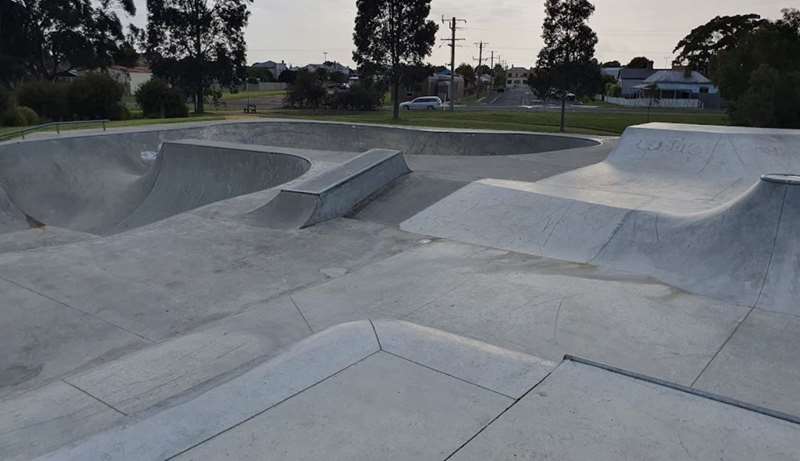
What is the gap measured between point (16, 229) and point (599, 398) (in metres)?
15.3

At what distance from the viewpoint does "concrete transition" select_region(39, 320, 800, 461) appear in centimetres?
275

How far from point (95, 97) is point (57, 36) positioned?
681 inches

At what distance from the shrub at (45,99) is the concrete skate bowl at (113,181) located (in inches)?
577

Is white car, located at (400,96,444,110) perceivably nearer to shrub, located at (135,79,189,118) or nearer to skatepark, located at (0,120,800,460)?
shrub, located at (135,79,189,118)

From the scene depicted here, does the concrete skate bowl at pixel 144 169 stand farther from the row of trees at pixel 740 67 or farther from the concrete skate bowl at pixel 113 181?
the row of trees at pixel 740 67

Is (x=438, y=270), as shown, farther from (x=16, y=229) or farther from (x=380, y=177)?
(x=16, y=229)

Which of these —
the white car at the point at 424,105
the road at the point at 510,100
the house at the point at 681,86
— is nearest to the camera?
the white car at the point at 424,105

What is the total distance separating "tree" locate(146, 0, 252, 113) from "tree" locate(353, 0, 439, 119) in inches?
451

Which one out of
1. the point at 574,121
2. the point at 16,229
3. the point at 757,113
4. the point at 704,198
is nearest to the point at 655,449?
the point at 704,198

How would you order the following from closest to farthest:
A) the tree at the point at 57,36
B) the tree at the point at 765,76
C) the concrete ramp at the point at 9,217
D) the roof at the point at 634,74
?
the concrete ramp at the point at 9,217, the tree at the point at 765,76, the tree at the point at 57,36, the roof at the point at 634,74

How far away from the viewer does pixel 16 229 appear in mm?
13938

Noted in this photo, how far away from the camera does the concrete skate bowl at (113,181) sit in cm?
1417

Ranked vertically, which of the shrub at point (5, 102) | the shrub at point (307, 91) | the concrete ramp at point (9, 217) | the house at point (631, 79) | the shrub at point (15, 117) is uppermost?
the house at point (631, 79)

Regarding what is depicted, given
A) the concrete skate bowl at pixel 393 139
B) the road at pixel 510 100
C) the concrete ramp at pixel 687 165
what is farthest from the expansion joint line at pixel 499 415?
the road at pixel 510 100
